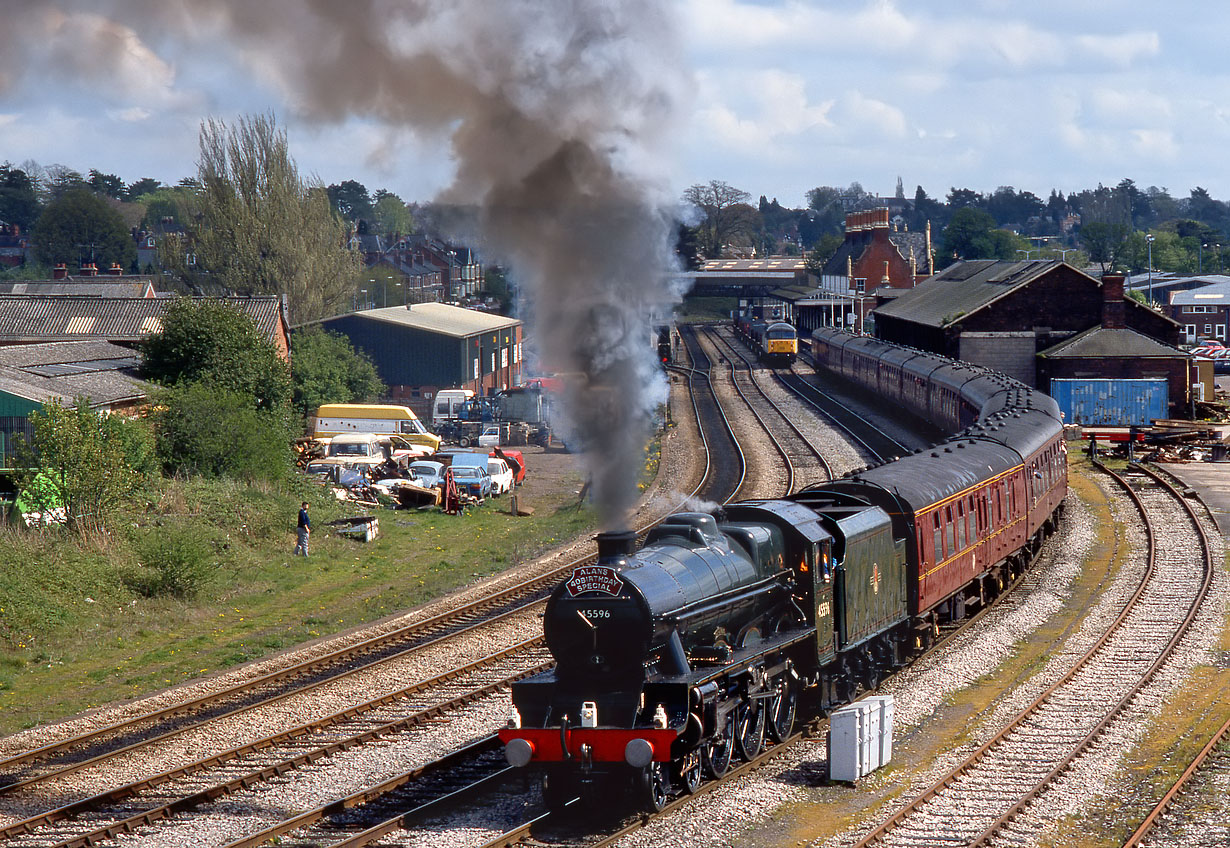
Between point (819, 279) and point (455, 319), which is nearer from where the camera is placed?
point (455, 319)

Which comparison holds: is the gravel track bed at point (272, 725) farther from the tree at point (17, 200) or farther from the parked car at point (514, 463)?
the tree at point (17, 200)

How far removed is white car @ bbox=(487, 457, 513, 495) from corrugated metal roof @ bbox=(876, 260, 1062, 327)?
30.1 metres

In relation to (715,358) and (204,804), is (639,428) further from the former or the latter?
(715,358)

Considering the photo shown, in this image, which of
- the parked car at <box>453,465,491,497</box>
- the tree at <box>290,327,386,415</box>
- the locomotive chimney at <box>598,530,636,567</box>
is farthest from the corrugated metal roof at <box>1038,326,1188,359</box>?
the locomotive chimney at <box>598,530,636,567</box>

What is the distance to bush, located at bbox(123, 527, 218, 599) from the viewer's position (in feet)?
85.9

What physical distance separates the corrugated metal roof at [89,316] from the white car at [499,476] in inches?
653

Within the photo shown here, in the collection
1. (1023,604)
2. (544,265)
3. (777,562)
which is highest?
(544,265)

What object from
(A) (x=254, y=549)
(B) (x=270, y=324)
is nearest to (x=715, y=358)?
(B) (x=270, y=324)

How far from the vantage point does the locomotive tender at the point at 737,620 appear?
46.1 feet

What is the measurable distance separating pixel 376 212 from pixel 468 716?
15531cm

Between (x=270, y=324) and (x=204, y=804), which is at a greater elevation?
(x=270, y=324)

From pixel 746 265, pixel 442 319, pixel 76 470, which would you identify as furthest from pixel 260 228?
pixel 746 265

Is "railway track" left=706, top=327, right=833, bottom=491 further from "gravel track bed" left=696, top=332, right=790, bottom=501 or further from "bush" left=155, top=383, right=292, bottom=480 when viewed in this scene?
"bush" left=155, top=383, right=292, bottom=480

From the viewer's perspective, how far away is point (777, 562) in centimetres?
1688
